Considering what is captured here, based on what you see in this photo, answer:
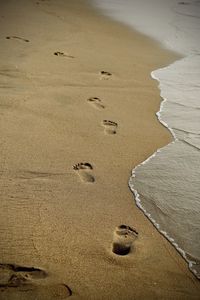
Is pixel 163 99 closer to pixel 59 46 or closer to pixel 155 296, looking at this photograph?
pixel 59 46

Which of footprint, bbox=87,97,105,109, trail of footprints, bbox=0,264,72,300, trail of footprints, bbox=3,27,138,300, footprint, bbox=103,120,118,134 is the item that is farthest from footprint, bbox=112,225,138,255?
footprint, bbox=87,97,105,109

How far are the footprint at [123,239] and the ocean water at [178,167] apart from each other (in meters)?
0.20

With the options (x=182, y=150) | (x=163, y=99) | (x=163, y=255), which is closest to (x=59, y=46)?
(x=163, y=99)

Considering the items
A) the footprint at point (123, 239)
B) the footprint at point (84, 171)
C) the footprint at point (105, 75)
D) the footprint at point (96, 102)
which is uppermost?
the footprint at point (105, 75)

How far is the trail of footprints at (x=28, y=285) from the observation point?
65.8 inches

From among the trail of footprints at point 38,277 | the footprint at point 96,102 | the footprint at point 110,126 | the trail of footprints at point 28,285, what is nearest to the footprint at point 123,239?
the trail of footprints at point 38,277

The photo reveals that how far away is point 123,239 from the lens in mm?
2070

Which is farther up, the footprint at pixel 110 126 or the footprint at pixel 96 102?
the footprint at pixel 96 102

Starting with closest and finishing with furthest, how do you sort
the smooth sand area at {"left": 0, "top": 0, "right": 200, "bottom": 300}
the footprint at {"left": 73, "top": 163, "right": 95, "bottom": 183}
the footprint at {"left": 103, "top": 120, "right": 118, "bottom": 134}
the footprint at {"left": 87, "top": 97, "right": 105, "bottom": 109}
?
the smooth sand area at {"left": 0, "top": 0, "right": 200, "bottom": 300}, the footprint at {"left": 73, "top": 163, "right": 95, "bottom": 183}, the footprint at {"left": 103, "top": 120, "right": 118, "bottom": 134}, the footprint at {"left": 87, "top": 97, "right": 105, "bottom": 109}

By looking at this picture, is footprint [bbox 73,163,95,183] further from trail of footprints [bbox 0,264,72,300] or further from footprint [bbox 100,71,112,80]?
footprint [bbox 100,71,112,80]

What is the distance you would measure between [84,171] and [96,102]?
4.26 feet

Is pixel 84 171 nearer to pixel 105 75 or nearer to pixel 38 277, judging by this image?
pixel 38 277

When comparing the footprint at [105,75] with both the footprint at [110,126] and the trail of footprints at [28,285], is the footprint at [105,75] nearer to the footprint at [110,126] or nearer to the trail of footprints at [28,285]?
the footprint at [110,126]

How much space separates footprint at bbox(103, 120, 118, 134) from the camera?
324 cm
